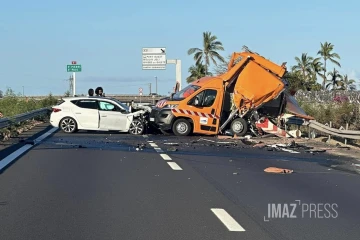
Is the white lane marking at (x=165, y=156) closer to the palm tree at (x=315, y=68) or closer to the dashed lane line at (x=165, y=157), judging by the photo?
the dashed lane line at (x=165, y=157)

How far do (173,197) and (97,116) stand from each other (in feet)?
49.7

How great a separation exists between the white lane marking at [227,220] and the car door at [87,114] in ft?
53.2

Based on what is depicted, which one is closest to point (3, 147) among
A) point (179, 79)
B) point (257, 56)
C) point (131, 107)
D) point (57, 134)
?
point (57, 134)

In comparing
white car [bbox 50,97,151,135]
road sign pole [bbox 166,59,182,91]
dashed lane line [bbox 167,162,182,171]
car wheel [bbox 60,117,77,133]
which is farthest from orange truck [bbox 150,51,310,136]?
road sign pole [bbox 166,59,182,91]

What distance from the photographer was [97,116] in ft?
79.3

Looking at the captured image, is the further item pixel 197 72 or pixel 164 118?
pixel 197 72

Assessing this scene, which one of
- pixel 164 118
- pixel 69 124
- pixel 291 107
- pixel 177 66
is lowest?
pixel 69 124

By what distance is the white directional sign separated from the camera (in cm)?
5038

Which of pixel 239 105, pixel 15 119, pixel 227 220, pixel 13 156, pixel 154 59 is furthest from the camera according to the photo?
pixel 154 59

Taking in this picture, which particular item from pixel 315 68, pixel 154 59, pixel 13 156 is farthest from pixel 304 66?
pixel 13 156

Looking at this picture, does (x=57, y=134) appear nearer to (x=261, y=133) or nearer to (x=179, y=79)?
(x=261, y=133)

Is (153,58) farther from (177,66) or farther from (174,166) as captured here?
(174,166)

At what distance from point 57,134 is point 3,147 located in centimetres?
638

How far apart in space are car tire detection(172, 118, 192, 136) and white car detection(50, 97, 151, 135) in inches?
63.4
